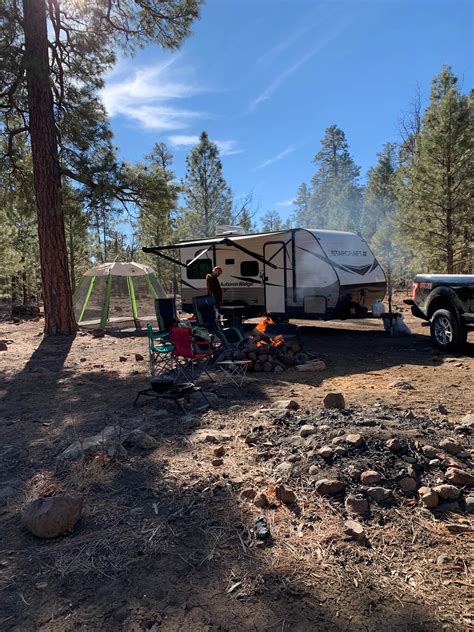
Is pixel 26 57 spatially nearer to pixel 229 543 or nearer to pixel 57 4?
pixel 57 4

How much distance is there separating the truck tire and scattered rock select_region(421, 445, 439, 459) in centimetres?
524

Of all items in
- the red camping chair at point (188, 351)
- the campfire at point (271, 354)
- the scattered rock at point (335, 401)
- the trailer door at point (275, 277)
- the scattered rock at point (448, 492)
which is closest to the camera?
the scattered rock at point (448, 492)

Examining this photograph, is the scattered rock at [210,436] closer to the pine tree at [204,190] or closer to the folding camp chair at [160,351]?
the folding camp chair at [160,351]

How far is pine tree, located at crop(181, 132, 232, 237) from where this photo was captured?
24.8m

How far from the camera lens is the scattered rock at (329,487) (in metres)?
2.91

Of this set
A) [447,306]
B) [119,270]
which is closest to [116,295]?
[119,270]

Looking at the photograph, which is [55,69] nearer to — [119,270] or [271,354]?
[119,270]

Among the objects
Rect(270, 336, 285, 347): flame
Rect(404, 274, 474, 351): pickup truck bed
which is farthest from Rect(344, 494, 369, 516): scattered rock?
Rect(404, 274, 474, 351): pickup truck bed

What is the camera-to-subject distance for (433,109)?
16031 mm

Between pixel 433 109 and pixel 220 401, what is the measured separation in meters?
15.3

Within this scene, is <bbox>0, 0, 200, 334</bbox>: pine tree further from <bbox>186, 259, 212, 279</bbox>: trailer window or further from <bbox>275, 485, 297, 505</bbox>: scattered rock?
<bbox>275, 485, 297, 505</bbox>: scattered rock

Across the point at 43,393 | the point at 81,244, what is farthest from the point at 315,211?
the point at 43,393

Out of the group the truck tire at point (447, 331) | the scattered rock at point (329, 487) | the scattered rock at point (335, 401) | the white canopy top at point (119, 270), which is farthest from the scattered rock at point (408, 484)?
the white canopy top at point (119, 270)

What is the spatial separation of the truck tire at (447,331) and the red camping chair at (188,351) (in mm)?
4197
